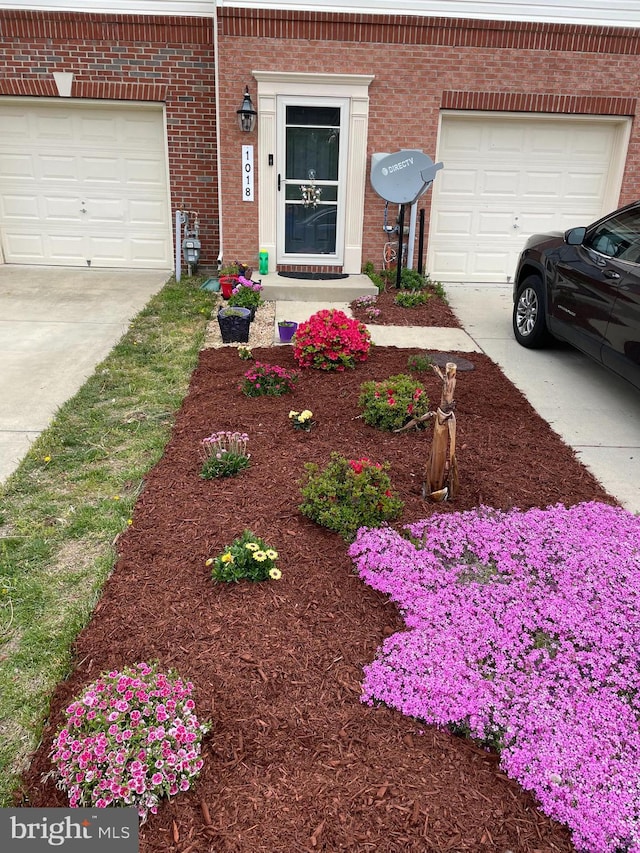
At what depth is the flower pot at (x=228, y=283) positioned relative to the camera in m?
8.61

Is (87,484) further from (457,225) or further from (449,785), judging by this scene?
(457,225)

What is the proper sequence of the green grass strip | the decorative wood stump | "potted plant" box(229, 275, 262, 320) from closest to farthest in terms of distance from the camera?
1. the green grass strip
2. the decorative wood stump
3. "potted plant" box(229, 275, 262, 320)

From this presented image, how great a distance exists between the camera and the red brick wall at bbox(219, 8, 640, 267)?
8719 millimetres

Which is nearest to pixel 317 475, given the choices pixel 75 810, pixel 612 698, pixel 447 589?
pixel 447 589

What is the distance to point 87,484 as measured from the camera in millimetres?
4211

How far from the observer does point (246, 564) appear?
324 cm

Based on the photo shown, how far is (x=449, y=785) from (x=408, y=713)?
0.31m

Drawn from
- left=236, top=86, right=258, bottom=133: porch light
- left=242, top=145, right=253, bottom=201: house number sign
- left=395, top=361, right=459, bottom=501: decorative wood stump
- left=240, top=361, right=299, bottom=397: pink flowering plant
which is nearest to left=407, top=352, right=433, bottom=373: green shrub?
left=240, top=361, right=299, bottom=397: pink flowering plant

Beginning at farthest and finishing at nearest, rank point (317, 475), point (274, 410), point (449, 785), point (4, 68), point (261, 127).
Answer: point (4, 68)
point (261, 127)
point (274, 410)
point (317, 475)
point (449, 785)

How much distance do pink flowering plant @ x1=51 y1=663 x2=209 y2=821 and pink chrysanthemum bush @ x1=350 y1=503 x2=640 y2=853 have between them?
74 centimetres

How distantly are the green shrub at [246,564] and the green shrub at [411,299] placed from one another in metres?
5.96

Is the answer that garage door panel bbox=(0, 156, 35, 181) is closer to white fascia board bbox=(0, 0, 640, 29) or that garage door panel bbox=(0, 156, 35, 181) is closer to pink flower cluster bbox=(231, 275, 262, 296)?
white fascia board bbox=(0, 0, 640, 29)

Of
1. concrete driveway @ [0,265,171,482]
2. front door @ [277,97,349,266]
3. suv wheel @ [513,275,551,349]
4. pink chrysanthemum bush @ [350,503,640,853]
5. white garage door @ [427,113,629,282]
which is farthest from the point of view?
white garage door @ [427,113,629,282]

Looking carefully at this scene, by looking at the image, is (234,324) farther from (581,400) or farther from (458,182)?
(458,182)
